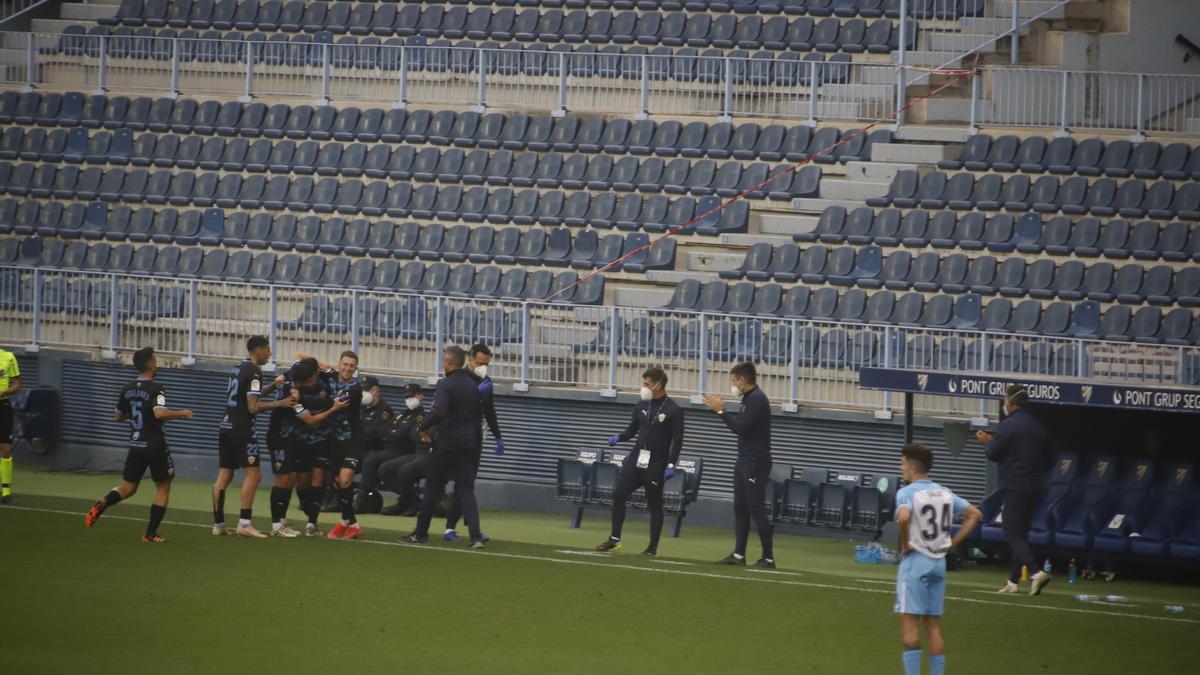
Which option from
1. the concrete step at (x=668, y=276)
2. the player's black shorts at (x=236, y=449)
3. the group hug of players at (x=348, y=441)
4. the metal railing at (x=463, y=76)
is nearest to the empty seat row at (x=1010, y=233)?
the concrete step at (x=668, y=276)

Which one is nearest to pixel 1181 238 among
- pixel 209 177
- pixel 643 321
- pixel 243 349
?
pixel 643 321

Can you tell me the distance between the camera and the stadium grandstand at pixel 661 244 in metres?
18.2

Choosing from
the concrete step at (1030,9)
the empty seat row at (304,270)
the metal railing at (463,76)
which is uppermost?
the concrete step at (1030,9)

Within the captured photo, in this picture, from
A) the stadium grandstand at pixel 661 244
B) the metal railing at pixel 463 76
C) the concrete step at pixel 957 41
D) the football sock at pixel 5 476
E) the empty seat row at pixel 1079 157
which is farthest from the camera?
the metal railing at pixel 463 76

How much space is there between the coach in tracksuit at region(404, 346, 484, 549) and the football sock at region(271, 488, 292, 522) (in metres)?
1.30

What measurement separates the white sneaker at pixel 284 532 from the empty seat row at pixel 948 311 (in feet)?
24.2

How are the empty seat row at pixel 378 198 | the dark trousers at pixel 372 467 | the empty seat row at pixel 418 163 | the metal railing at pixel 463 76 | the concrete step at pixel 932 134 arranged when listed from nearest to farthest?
the dark trousers at pixel 372 467, the concrete step at pixel 932 134, the empty seat row at pixel 378 198, the empty seat row at pixel 418 163, the metal railing at pixel 463 76

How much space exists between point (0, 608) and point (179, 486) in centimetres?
997

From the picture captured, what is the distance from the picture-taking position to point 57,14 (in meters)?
34.0

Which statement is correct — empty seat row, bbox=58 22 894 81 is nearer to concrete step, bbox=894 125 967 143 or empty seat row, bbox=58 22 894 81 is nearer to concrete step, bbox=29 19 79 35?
concrete step, bbox=29 19 79 35

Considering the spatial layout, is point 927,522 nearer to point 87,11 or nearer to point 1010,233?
point 1010,233

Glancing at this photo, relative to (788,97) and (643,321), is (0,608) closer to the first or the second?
(643,321)

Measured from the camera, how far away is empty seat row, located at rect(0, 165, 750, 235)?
25391 millimetres

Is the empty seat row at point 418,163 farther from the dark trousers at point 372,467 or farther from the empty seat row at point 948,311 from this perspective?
the dark trousers at point 372,467
